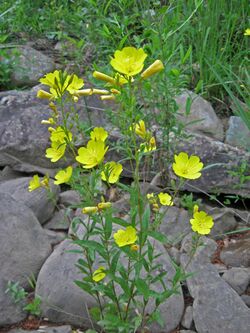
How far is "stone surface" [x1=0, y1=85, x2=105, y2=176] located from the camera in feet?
10.2

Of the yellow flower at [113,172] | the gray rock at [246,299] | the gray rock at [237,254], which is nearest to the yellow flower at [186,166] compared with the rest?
the yellow flower at [113,172]

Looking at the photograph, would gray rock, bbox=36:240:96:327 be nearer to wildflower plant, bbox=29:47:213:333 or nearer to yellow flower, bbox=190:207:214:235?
wildflower plant, bbox=29:47:213:333

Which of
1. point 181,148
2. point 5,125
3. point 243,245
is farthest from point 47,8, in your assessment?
point 243,245

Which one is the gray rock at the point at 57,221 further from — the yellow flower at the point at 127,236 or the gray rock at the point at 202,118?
the yellow flower at the point at 127,236

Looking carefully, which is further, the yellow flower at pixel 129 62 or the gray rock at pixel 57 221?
the gray rock at pixel 57 221

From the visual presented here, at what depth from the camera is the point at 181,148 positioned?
2967mm

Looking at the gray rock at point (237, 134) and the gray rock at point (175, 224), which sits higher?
the gray rock at point (237, 134)

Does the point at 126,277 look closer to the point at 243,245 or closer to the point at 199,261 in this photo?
the point at 199,261

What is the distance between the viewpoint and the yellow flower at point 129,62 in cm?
144

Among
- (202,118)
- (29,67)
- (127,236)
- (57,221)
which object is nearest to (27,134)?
(57,221)

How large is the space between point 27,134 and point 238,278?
1.45 metres

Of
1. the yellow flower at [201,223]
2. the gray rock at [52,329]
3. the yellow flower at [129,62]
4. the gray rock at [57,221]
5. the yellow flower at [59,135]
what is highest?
the yellow flower at [129,62]

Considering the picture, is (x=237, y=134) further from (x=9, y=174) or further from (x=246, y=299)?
(x=9, y=174)

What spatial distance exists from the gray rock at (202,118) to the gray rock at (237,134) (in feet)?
0.19
